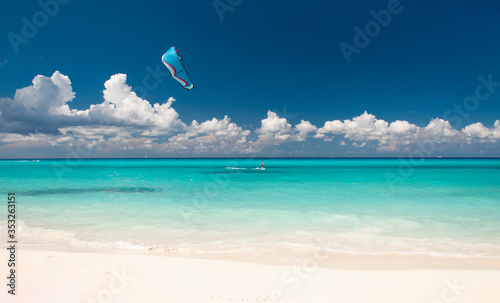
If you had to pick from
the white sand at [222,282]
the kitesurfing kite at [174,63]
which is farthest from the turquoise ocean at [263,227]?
the kitesurfing kite at [174,63]

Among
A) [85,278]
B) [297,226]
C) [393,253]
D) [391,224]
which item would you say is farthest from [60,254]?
[391,224]

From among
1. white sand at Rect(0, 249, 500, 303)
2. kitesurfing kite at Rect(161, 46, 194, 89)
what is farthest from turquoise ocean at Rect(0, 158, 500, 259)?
kitesurfing kite at Rect(161, 46, 194, 89)

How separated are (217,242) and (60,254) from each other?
3.82 m

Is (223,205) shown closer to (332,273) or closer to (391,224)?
(391,224)

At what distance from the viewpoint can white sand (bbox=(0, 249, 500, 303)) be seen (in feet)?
14.5

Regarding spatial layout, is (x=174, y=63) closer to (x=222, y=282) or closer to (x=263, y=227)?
(x=263, y=227)

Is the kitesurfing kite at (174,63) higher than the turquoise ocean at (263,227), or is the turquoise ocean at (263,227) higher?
the kitesurfing kite at (174,63)

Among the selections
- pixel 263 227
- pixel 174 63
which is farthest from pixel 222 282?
pixel 174 63

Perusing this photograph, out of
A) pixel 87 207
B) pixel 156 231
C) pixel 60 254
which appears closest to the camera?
pixel 60 254

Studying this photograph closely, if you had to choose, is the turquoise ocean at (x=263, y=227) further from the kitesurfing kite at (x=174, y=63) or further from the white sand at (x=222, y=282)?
the kitesurfing kite at (x=174, y=63)

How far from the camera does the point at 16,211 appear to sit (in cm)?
1275

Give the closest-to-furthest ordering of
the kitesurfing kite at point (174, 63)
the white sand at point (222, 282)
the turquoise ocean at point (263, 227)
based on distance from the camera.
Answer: the white sand at point (222, 282) → the turquoise ocean at point (263, 227) → the kitesurfing kite at point (174, 63)

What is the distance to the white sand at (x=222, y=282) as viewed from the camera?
14.5 feet

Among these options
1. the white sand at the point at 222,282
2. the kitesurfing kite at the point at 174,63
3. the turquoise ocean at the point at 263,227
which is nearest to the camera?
the white sand at the point at 222,282
